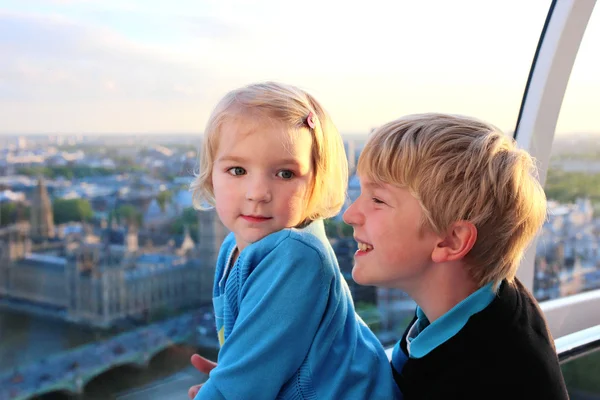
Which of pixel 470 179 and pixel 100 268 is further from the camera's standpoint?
pixel 100 268

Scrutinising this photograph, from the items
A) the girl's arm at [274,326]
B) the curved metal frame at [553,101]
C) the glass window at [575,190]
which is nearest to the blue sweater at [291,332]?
the girl's arm at [274,326]

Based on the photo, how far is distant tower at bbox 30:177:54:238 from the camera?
163cm

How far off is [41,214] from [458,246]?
117 cm

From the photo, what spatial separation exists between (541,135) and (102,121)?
1.98 metres

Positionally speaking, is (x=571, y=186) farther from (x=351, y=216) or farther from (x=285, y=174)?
(x=285, y=174)

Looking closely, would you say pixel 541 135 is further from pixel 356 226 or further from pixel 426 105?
pixel 356 226

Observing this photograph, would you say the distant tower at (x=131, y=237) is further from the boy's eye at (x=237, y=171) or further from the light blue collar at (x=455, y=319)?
the light blue collar at (x=455, y=319)

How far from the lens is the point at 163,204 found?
73.4 inches

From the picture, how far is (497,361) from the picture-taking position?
47.3 inches

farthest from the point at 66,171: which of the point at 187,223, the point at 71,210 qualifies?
the point at 187,223

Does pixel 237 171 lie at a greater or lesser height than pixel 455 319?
greater

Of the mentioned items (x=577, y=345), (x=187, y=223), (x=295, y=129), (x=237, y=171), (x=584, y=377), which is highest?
(x=295, y=129)

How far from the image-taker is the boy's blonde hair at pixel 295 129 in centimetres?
129

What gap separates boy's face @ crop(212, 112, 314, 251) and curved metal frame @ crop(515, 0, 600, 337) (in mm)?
1709
